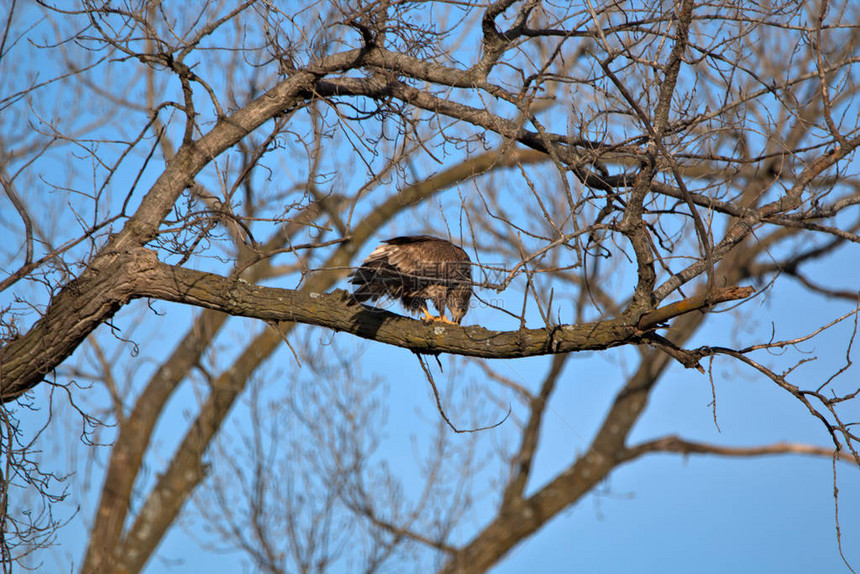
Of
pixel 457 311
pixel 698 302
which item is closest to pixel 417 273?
pixel 457 311

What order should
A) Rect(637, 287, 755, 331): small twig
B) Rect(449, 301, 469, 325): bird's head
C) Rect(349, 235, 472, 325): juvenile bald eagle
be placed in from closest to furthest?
Rect(637, 287, 755, 331): small twig < Rect(349, 235, 472, 325): juvenile bald eagle < Rect(449, 301, 469, 325): bird's head

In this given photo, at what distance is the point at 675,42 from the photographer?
3721mm

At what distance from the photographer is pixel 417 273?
4957 millimetres

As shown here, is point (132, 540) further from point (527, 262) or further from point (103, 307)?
point (527, 262)

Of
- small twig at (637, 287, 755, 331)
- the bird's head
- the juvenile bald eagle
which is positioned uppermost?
the bird's head

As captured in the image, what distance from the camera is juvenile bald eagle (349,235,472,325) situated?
489 cm

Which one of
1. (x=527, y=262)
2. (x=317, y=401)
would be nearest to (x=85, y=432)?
(x=527, y=262)

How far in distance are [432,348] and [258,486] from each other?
6.59m

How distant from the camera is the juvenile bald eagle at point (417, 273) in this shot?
193 inches

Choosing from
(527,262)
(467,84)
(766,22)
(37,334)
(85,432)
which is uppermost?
(766,22)

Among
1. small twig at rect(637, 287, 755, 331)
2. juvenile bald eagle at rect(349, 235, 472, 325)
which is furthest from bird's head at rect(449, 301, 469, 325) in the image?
small twig at rect(637, 287, 755, 331)

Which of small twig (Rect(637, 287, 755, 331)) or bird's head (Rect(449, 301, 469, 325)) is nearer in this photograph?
small twig (Rect(637, 287, 755, 331))

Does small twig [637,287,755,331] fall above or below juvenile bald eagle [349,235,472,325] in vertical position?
below

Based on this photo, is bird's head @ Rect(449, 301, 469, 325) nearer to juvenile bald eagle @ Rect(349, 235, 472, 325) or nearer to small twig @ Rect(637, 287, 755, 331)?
juvenile bald eagle @ Rect(349, 235, 472, 325)
